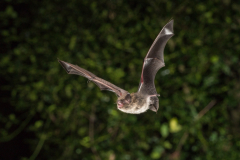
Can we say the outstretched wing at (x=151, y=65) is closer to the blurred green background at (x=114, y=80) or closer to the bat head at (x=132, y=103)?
the bat head at (x=132, y=103)

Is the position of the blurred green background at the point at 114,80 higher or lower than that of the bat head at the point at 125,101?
higher

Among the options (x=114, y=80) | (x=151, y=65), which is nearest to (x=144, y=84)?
(x=151, y=65)

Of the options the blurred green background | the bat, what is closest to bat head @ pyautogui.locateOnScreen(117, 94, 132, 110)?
the bat

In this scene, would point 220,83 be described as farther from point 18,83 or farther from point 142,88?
point 18,83

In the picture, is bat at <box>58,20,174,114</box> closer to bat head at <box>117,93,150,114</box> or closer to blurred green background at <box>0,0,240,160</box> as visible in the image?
bat head at <box>117,93,150,114</box>

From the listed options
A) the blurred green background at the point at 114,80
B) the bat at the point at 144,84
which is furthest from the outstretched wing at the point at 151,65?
the blurred green background at the point at 114,80

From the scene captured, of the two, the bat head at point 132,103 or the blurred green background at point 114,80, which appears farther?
the blurred green background at point 114,80

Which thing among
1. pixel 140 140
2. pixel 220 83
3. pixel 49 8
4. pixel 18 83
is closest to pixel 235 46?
pixel 220 83
